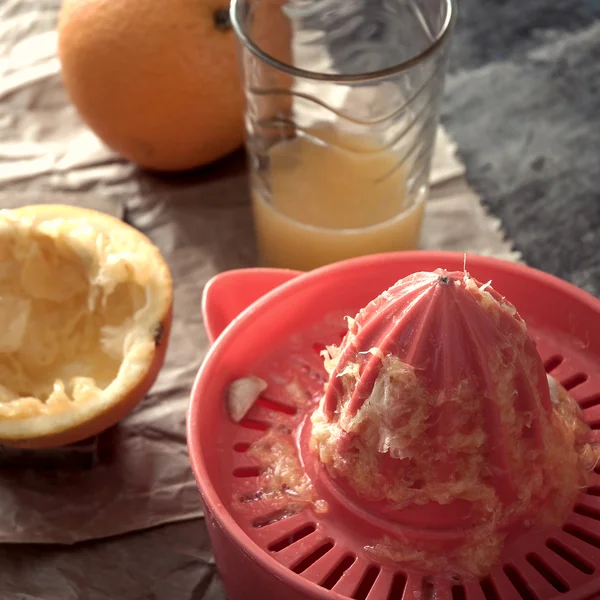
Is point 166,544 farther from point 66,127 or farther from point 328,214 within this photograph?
point 66,127

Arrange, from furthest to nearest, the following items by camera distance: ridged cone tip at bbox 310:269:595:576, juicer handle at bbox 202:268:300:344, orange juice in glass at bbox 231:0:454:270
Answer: orange juice in glass at bbox 231:0:454:270, juicer handle at bbox 202:268:300:344, ridged cone tip at bbox 310:269:595:576

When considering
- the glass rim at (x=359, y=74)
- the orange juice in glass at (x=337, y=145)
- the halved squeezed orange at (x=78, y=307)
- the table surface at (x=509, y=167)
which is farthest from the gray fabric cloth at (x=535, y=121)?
the halved squeezed orange at (x=78, y=307)

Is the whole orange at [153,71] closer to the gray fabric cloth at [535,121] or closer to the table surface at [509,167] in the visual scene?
the table surface at [509,167]

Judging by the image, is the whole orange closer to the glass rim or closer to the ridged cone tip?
the glass rim

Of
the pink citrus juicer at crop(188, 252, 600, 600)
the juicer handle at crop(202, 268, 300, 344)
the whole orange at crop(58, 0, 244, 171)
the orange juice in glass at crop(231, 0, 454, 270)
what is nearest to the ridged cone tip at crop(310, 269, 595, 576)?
the pink citrus juicer at crop(188, 252, 600, 600)

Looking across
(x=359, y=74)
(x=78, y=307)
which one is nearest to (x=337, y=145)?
(x=359, y=74)

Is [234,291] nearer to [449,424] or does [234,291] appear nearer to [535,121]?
[449,424]

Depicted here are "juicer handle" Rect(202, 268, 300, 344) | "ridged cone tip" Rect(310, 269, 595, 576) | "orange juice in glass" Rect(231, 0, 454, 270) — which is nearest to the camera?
"ridged cone tip" Rect(310, 269, 595, 576)
